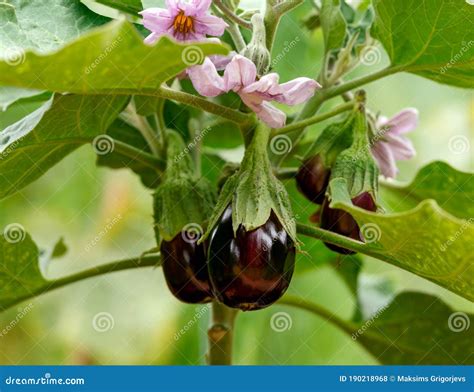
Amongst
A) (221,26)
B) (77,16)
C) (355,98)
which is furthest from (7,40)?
(355,98)

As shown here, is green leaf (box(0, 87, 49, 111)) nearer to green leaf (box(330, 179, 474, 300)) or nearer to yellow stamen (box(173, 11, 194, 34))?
yellow stamen (box(173, 11, 194, 34))

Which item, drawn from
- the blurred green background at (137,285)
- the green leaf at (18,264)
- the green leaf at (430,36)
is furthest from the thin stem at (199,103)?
the blurred green background at (137,285)

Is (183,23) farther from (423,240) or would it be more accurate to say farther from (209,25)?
(423,240)

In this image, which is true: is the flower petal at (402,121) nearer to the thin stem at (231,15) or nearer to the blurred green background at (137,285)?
the thin stem at (231,15)

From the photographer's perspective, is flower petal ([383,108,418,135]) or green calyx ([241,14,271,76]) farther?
flower petal ([383,108,418,135])

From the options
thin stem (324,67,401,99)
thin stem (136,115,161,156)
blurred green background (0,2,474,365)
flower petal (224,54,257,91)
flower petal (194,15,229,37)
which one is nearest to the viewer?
flower petal (224,54,257,91)

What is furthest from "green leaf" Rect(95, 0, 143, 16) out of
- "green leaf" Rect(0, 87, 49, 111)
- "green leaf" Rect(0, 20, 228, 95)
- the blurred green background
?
the blurred green background
